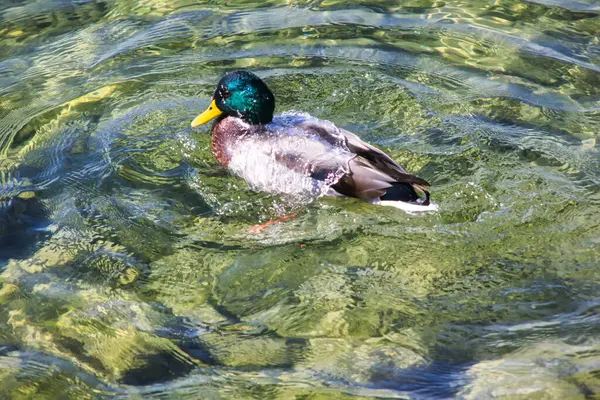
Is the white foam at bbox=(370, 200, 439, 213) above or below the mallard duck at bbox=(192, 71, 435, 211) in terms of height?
below

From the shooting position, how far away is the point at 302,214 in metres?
5.58

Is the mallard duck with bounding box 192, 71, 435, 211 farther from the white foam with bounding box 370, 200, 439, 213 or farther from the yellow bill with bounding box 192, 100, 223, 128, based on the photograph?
the yellow bill with bounding box 192, 100, 223, 128

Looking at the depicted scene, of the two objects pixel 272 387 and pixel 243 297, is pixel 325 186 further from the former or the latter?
pixel 272 387

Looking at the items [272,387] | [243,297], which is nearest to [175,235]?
[243,297]

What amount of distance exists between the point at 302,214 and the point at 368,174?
0.57 meters

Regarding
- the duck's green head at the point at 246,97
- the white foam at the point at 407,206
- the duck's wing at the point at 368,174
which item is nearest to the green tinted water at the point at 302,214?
the white foam at the point at 407,206

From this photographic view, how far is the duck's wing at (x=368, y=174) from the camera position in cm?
532

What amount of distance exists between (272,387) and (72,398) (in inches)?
39.6

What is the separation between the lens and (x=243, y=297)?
15.3 feet

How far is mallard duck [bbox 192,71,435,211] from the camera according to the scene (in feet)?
17.7

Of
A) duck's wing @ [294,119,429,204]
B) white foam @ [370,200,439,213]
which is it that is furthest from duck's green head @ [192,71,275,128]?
white foam @ [370,200,439,213]

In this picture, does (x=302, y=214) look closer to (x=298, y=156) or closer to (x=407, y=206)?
(x=298, y=156)

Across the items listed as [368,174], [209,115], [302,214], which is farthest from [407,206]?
[209,115]

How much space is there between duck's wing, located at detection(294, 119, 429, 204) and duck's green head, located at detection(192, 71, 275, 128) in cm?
59
